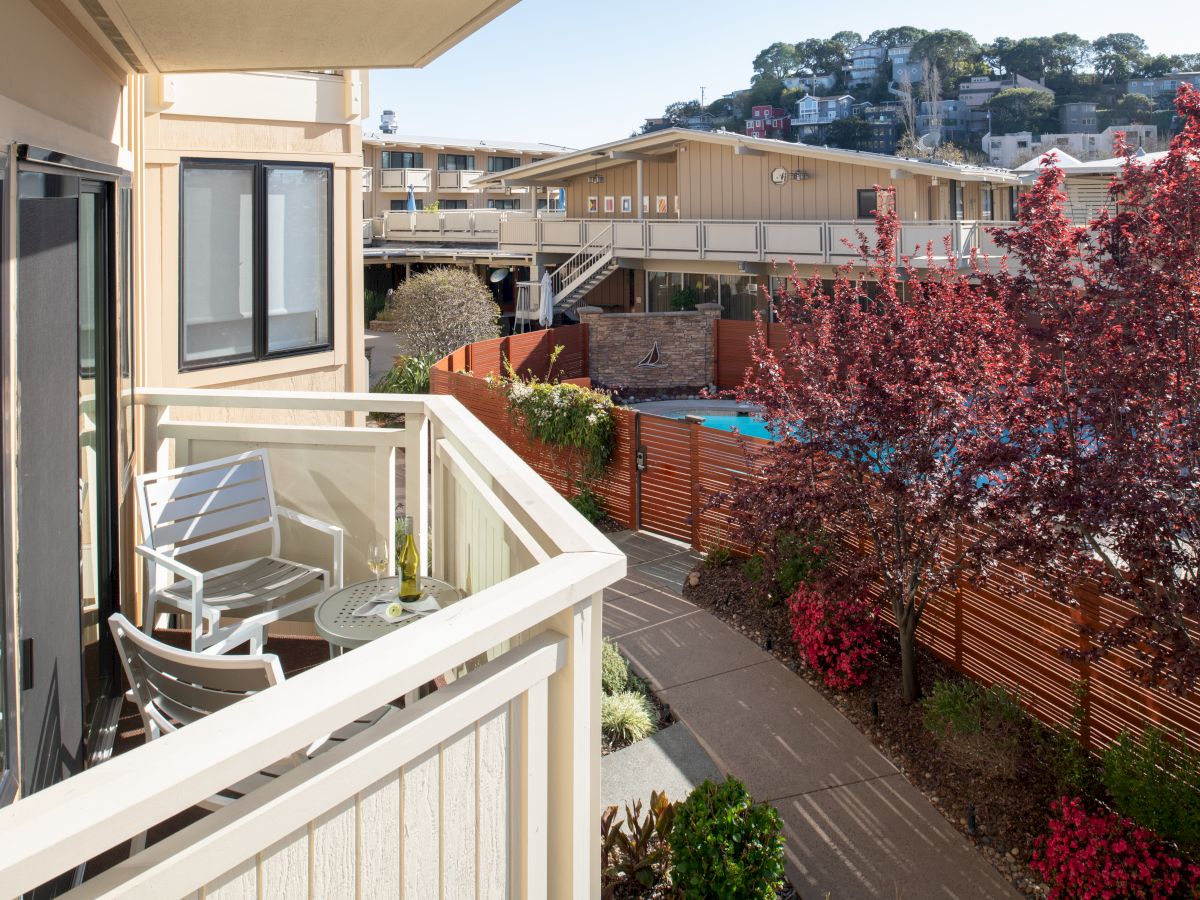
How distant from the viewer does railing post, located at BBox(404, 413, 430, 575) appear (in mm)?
5102

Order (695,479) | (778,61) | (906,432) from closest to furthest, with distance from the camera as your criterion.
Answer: (906,432), (695,479), (778,61)

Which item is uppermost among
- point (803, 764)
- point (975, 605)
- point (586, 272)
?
point (586, 272)

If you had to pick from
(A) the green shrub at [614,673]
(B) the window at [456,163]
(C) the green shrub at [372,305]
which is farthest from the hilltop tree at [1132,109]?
(A) the green shrub at [614,673]

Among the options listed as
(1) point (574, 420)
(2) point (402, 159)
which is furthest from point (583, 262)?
(2) point (402, 159)

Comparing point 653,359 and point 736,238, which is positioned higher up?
point 736,238

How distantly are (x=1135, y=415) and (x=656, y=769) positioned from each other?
342 cm

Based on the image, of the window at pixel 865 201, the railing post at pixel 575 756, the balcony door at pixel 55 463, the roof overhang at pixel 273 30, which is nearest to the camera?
the railing post at pixel 575 756

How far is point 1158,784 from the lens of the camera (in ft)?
17.8

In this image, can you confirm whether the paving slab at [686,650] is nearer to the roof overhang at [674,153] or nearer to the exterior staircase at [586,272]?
the roof overhang at [674,153]

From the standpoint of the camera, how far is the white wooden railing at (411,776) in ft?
5.13

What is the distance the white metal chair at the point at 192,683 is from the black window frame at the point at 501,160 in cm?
5267

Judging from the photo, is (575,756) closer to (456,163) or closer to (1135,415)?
(1135,415)

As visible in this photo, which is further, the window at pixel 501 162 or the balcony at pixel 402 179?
the window at pixel 501 162

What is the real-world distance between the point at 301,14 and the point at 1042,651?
563 centimetres
